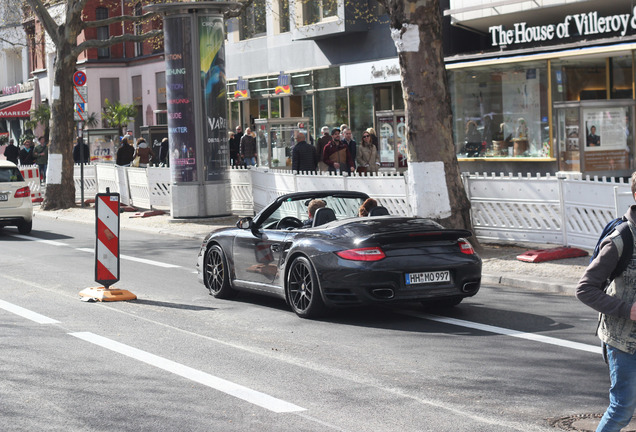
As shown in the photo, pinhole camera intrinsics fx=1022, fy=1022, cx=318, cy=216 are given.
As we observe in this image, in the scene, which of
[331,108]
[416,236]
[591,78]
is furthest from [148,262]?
[331,108]

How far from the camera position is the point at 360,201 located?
39.6ft

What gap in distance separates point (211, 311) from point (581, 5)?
58.1 feet

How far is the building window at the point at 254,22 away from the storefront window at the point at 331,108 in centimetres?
495

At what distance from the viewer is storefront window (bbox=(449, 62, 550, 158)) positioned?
2767 cm

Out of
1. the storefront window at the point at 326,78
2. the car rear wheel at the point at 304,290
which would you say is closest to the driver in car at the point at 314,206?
the car rear wheel at the point at 304,290

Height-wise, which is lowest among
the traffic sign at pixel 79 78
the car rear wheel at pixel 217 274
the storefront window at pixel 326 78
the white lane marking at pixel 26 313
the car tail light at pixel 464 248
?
the white lane marking at pixel 26 313

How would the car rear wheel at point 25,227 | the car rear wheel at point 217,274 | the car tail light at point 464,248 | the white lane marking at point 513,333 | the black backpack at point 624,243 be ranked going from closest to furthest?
the black backpack at point 624,243, the white lane marking at point 513,333, the car tail light at point 464,248, the car rear wheel at point 217,274, the car rear wheel at point 25,227

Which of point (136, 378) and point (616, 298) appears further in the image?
point (136, 378)

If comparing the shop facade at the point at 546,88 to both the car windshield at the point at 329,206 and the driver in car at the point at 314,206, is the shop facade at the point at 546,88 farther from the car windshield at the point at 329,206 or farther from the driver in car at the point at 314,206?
the driver in car at the point at 314,206

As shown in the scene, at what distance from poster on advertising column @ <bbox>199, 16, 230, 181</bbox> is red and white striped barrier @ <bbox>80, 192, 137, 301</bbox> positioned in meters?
10.4

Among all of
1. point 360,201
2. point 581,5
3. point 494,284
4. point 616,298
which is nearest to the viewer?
point 616,298

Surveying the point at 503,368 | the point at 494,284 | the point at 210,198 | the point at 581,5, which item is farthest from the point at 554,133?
the point at 503,368

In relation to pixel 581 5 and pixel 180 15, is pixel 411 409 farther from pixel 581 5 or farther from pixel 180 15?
pixel 581 5

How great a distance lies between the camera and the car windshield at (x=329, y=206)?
38.3 ft
